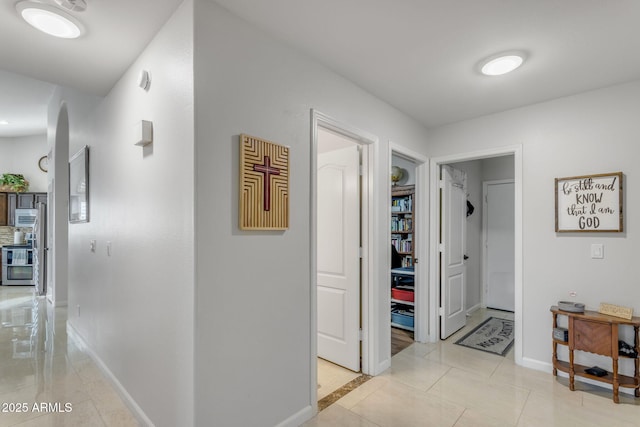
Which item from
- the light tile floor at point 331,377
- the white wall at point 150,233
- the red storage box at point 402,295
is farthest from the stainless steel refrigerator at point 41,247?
the red storage box at point 402,295

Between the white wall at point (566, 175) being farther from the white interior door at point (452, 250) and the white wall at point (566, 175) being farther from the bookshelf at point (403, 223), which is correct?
the bookshelf at point (403, 223)

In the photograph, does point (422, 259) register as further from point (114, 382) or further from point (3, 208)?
point (3, 208)

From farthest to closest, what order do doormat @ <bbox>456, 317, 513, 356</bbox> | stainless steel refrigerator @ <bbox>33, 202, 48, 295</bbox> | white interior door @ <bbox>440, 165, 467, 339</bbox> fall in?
stainless steel refrigerator @ <bbox>33, 202, 48, 295</bbox>, white interior door @ <bbox>440, 165, 467, 339</bbox>, doormat @ <bbox>456, 317, 513, 356</bbox>

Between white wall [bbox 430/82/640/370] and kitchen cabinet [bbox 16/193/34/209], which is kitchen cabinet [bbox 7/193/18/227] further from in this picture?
white wall [bbox 430/82/640/370]

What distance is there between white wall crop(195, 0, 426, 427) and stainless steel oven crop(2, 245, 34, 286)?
730cm

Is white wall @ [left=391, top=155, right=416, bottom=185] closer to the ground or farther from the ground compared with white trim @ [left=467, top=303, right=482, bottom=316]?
farther from the ground

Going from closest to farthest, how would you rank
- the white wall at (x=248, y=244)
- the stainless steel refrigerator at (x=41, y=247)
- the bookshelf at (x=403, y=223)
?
the white wall at (x=248, y=244)
the bookshelf at (x=403, y=223)
the stainless steel refrigerator at (x=41, y=247)

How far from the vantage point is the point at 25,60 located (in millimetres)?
2252

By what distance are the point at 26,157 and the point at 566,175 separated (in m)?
9.79

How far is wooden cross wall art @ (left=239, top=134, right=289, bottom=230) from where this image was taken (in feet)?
5.80

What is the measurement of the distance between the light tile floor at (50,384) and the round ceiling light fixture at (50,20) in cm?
246

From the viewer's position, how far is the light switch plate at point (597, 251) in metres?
2.66

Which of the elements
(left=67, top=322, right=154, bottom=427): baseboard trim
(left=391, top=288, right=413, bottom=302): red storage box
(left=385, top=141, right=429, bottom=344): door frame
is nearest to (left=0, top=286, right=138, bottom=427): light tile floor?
(left=67, top=322, right=154, bottom=427): baseboard trim

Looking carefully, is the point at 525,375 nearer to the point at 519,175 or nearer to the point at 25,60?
the point at 519,175
